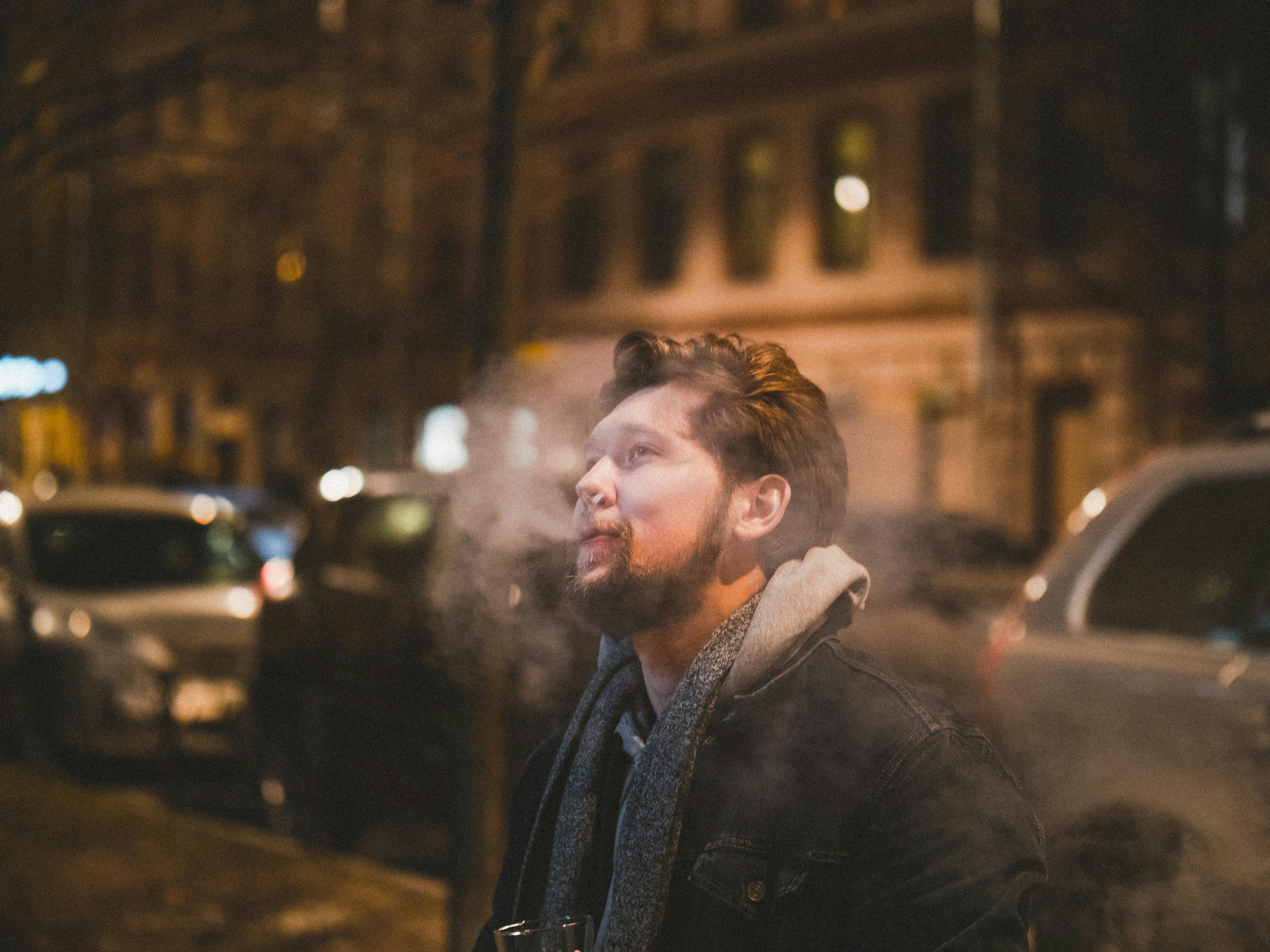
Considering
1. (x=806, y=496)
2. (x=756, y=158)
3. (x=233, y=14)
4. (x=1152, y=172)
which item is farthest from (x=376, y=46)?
(x=756, y=158)

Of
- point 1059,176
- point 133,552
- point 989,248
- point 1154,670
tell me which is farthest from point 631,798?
point 1059,176

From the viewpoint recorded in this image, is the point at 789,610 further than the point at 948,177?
No

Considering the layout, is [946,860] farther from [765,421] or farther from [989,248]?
[989,248]

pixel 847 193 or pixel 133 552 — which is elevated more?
pixel 847 193

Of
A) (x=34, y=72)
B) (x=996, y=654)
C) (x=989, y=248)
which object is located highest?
(x=989, y=248)

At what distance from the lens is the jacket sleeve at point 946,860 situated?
152 centimetres

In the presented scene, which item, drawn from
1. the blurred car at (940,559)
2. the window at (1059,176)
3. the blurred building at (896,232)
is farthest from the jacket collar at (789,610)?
the window at (1059,176)

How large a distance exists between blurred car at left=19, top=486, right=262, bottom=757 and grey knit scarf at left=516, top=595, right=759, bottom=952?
5905 mm

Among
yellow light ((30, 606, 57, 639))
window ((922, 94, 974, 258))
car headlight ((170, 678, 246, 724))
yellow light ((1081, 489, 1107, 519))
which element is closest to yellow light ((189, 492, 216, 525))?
yellow light ((30, 606, 57, 639))

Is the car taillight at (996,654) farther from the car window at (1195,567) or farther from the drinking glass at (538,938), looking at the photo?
the drinking glass at (538,938)

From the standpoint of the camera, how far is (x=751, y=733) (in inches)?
66.3

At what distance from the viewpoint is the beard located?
1.72 meters

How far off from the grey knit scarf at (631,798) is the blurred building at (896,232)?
14443mm

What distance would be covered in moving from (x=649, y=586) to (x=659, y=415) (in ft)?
0.71
